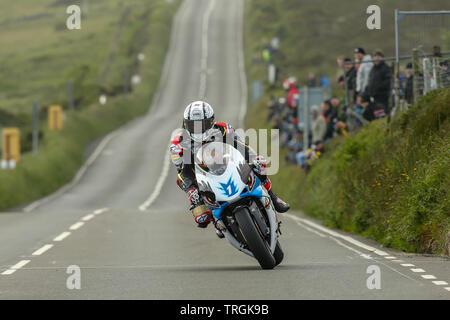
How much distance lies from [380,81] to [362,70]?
→ 0.97 metres

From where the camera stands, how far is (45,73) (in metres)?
109

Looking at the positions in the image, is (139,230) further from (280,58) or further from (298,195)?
(280,58)

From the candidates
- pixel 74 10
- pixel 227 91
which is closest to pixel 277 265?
pixel 74 10

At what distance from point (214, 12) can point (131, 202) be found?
246 ft

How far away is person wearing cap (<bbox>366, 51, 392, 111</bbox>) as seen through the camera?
2117 cm

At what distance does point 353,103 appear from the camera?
2497cm

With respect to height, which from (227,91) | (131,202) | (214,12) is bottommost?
(131,202)

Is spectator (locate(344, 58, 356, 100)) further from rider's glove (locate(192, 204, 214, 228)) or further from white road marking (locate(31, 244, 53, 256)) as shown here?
rider's glove (locate(192, 204, 214, 228))

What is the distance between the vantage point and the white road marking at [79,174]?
43953 millimetres

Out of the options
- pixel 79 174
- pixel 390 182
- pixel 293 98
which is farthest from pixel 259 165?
pixel 79 174

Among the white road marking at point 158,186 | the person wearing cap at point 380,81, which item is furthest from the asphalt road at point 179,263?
the white road marking at point 158,186

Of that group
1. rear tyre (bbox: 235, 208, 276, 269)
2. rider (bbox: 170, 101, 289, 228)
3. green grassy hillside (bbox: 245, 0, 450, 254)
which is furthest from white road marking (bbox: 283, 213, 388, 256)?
rear tyre (bbox: 235, 208, 276, 269)

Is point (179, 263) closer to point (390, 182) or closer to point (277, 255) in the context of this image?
point (277, 255)

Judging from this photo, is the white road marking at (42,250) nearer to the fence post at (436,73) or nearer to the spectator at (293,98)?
the fence post at (436,73)
